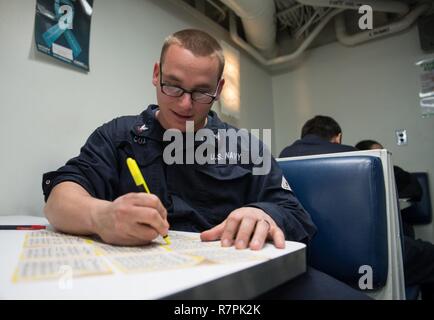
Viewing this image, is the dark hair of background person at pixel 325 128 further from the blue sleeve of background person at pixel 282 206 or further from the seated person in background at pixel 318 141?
the blue sleeve of background person at pixel 282 206

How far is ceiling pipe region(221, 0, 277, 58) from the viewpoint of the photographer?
1.96 m

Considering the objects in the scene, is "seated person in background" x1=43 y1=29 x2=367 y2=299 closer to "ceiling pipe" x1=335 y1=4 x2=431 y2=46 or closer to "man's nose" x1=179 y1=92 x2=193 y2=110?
"man's nose" x1=179 y1=92 x2=193 y2=110

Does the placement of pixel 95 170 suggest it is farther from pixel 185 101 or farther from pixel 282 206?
pixel 282 206

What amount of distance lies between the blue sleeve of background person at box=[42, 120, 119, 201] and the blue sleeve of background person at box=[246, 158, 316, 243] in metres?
0.39

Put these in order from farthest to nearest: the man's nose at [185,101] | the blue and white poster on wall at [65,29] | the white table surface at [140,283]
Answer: the blue and white poster on wall at [65,29], the man's nose at [185,101], the white table surface at [140,283]

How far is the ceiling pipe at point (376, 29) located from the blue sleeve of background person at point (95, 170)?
2.48 metres

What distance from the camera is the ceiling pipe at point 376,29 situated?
2266 millimetres

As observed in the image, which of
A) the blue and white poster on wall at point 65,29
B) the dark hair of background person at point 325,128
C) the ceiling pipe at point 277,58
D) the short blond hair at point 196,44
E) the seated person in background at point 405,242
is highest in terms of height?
the ceiling pipe at point 277,58

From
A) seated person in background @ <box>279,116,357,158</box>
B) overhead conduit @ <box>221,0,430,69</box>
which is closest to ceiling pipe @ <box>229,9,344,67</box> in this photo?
overhead conduit @ <box>221,0,430,69</box>

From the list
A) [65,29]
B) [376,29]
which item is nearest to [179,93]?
[65,29]

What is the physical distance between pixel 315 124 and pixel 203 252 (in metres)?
1.48

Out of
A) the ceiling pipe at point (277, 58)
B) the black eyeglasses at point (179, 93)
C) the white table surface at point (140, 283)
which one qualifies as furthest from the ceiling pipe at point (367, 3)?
the white table surface at point (140, 283)

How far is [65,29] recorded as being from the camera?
121cm
